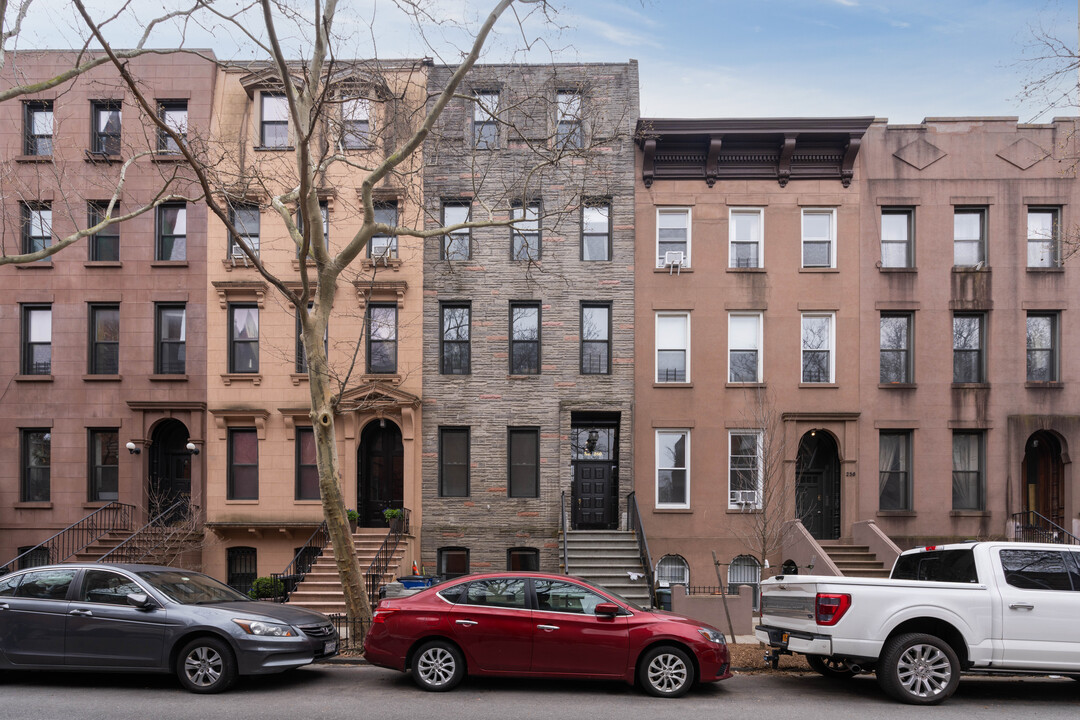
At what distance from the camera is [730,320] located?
1998 cm

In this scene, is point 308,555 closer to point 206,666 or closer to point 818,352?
point 206,666

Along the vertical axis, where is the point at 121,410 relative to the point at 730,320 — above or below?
below

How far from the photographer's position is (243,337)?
2020cm

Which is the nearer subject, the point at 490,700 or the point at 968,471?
the point at 490,700

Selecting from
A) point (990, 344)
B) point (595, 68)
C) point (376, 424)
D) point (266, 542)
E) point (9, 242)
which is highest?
point (595, 68)

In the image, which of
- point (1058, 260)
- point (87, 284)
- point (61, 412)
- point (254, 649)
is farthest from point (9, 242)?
point (1058, 260)

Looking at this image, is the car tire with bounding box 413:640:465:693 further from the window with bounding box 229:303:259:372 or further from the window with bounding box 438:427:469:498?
the window with bounding box 229:303:259:372

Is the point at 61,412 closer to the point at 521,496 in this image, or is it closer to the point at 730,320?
the point at 521,496

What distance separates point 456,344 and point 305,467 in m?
4.94

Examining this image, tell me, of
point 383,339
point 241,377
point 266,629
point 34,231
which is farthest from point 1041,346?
point 34,231

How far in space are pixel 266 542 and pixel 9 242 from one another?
10423 millimetres

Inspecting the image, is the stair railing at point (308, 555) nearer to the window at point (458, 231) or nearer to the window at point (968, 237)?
the window at point (458, 231)

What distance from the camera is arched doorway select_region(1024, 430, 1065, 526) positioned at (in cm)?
1977

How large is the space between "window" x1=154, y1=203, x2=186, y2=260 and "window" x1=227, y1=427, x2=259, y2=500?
490 cm
